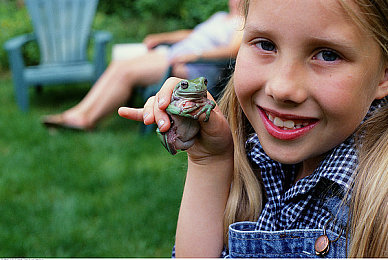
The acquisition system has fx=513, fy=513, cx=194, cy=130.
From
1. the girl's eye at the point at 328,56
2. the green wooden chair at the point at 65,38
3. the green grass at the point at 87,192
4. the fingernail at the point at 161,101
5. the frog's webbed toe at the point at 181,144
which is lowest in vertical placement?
the green grass at the point at 87,192

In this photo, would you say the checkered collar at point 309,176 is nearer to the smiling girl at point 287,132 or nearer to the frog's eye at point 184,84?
the smiling girl at point 287,132

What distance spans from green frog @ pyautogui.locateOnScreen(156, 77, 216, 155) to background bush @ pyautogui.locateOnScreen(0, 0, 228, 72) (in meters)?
6.91

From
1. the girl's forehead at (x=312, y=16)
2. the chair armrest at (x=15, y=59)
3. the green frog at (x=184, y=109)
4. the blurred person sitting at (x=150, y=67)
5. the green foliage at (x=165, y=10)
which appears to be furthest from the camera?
the green foliage at (x=165, y=10)

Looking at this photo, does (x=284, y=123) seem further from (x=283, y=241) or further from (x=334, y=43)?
(x=283, y=241)

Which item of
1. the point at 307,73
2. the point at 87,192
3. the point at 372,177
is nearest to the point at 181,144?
the point at 307,73

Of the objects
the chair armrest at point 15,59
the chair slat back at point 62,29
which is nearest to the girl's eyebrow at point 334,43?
the chair armrest at point 15,59

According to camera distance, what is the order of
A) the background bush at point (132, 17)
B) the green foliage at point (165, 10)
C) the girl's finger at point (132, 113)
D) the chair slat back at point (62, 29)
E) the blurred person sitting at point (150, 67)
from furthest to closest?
the green foliage at point (165, 10) < the background bush at point (132, 17) < the chair slat back at point (62, 29) < the blurred person sitting at point (150, 67) < the girl's finger at point (132, 113)

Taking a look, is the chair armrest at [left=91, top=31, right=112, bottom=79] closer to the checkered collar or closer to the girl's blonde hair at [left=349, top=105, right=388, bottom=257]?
the checkered collar

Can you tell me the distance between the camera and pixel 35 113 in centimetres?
591

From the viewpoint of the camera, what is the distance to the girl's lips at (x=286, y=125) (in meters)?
1.25

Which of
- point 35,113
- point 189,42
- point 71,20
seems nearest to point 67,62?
point 71,20

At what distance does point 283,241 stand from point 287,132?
1.05 ft

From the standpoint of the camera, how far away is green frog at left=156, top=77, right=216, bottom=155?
123 centimetres

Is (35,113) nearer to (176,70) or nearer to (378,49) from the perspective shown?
(176,70)
